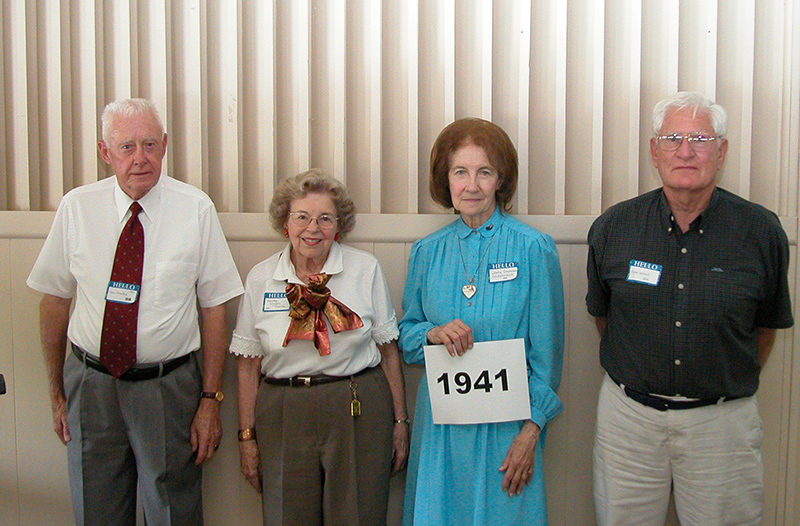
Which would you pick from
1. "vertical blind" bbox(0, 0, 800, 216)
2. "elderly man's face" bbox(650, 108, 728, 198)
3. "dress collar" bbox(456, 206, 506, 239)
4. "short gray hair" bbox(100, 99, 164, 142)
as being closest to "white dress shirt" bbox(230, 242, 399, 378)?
"dress collar" bbox(456, 206, 506, 239)

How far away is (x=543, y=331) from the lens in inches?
87.3

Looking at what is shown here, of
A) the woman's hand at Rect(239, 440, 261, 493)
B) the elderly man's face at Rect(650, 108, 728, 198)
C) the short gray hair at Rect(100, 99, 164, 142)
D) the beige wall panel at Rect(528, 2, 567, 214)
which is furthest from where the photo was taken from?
the beige wall panel at Rect(528, 2, 567, 214)

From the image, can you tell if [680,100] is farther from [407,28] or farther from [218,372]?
[218,372]

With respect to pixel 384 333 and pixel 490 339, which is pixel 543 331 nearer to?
pixel 490 339

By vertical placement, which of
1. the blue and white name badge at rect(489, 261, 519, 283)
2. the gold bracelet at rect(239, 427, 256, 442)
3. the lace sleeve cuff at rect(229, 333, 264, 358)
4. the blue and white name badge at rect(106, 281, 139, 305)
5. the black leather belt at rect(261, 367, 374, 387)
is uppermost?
the blue and white name badge at rect(489, 261, 519, 283)

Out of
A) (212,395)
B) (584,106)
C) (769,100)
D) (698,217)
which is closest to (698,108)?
(698,217)

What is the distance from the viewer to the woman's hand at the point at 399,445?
2.44m

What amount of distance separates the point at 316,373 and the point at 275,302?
0.31 metres

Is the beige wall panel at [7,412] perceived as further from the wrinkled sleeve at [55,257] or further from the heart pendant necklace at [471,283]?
→ the heart pendant necklace at [471,283]

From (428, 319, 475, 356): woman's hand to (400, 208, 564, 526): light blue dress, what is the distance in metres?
0.09

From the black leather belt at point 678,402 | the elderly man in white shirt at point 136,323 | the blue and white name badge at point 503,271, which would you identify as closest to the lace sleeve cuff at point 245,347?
the elderly man in white shirt at point 136,323

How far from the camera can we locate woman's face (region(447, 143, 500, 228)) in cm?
227

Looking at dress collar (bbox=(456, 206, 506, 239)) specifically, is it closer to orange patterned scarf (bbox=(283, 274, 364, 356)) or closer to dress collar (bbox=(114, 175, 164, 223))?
orange patterned scarf (bbox=(283, 274, 364, 356))

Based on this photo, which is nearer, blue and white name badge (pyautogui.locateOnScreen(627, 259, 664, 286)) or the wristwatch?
blue and white name badge (pyautogui.locateOnScreen(627, 259, 664, 286))
